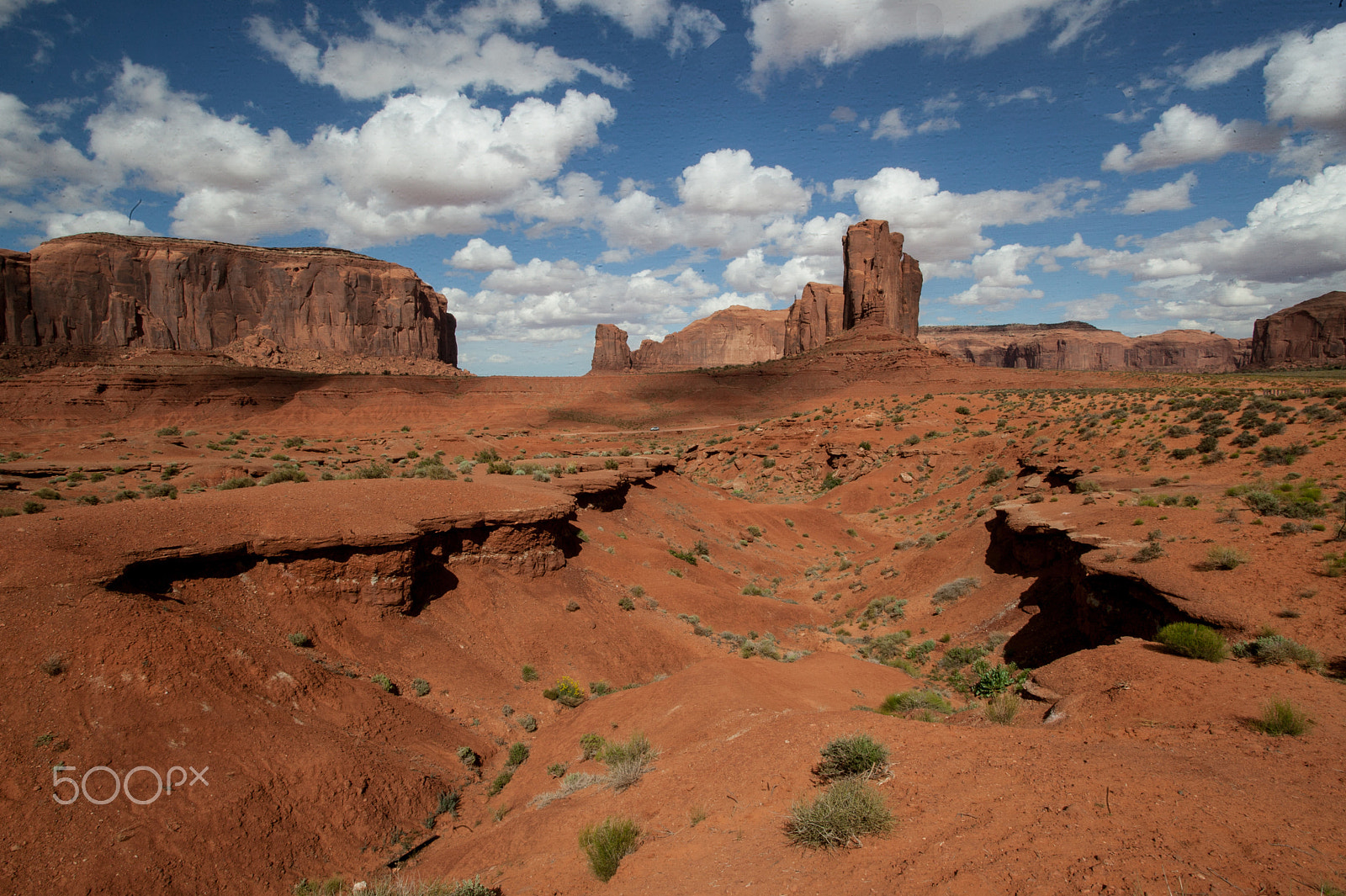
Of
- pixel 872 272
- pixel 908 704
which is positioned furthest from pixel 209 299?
pixel 908 704

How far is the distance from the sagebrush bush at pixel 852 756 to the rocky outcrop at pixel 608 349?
475 ft

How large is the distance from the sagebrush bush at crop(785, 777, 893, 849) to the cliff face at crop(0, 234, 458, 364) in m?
105

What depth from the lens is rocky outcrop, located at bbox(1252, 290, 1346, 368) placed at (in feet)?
280

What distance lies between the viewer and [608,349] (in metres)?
150

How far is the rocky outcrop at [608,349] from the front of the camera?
149m

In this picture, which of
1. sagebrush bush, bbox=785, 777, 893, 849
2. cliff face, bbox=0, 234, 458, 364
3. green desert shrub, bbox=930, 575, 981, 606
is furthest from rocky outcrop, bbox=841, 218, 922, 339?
sagebrush bush, bbox=785, 777, 893, 849

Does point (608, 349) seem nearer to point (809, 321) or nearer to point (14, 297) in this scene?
point (809, 321)

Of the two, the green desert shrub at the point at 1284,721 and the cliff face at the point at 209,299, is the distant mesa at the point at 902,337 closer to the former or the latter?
the cliff face at the point at 209,299

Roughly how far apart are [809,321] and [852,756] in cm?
11443

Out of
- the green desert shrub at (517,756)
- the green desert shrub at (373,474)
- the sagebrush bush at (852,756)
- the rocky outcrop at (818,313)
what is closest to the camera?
the sagebrush bush at (852,756)

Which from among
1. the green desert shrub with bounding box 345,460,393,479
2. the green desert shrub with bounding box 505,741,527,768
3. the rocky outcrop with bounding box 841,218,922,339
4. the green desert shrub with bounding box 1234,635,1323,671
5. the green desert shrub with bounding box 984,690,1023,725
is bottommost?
the green desert shrub with bounding box 505,741,527,768

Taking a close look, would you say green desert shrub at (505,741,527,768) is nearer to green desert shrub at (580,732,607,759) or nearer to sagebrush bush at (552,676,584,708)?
green desert shrub at (580,732,607,759)

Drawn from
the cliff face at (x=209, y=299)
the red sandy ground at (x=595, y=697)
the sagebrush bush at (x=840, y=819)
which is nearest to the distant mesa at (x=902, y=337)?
the cliff face at (x=209, y=299)

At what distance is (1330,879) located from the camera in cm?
314
